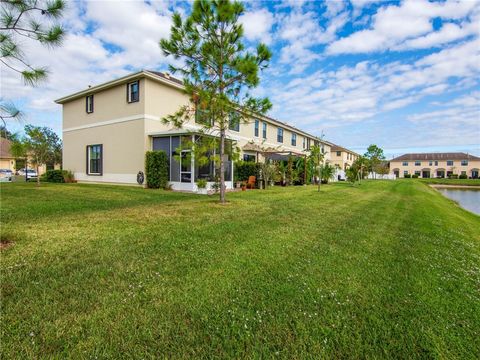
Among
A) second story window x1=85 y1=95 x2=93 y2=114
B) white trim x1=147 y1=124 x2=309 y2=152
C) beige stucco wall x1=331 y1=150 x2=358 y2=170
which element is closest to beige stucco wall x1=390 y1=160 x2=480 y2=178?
beige stucco wall x1=331 y1=150 x2=358 y2=170

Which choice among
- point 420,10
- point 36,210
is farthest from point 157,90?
point 420,10

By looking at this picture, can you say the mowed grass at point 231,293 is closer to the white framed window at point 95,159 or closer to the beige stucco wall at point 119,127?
the beige stucco wall at point 119,127

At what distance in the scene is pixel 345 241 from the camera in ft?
16.0

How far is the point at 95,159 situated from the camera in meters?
17.3

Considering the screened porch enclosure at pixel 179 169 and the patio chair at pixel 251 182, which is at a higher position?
the screened porch enclosure at pixel 179 169

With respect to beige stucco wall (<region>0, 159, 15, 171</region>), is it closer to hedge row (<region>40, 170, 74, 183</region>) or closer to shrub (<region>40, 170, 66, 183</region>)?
shrub (<region>40, 170, 66, 183</region>)

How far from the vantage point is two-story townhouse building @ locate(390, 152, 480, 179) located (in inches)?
2778

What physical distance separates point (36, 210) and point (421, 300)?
858cm

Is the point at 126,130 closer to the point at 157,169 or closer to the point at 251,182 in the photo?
the point at 157,169

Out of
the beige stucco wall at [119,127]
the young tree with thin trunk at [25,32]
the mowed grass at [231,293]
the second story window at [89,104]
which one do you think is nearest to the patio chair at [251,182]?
the beige stucco wall at [119,127]

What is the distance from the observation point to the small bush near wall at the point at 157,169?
44.6 feet

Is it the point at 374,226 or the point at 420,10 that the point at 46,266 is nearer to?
the point at 374,226

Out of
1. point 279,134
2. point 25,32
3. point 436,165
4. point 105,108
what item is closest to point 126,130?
point 105,108

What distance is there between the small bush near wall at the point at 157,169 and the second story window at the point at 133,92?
3.58 m
